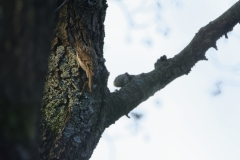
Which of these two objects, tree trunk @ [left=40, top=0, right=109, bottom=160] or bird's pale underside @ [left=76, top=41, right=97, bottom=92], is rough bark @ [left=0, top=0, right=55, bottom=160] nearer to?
tree trunk @ [left=40, top=0, right=109, bottom=160]

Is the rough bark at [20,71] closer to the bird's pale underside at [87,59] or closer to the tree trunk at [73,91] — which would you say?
the tree trunk at [73,91]

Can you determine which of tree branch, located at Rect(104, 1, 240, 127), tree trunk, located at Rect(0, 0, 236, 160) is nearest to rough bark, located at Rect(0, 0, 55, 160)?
tree trunk, located at Rect(0, 0, 236, 160)

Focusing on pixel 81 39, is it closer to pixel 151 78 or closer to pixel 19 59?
pixel 151 78

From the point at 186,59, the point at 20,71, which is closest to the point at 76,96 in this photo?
the point at 186,59

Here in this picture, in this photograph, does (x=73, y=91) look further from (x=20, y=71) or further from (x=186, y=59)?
(x=20, y=71)

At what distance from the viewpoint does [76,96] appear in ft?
6.42

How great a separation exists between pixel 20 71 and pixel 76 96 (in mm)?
1206

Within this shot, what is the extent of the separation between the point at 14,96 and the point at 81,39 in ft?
4.32

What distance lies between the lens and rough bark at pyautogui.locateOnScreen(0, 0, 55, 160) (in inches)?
29.3

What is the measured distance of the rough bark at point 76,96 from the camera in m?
1.86

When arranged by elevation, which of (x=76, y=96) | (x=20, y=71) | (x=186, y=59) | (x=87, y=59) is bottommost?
(x=20, y=71)

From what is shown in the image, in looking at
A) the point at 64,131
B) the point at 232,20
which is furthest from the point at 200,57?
the point at 64,131

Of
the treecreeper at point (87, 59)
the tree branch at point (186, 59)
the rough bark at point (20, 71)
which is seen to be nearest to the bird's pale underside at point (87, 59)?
the treecreeper at point (87, 59)

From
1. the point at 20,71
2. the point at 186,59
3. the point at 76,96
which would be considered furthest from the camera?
the point at 186,59
